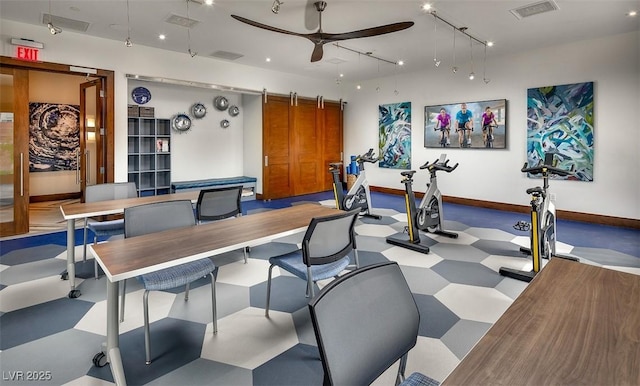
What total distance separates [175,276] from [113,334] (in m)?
0.54

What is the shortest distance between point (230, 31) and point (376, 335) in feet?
17.7

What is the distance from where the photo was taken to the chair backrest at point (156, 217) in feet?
8.59

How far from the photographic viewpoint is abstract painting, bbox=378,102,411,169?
28.3 feet

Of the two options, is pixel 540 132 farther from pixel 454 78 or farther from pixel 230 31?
pixel 230 31

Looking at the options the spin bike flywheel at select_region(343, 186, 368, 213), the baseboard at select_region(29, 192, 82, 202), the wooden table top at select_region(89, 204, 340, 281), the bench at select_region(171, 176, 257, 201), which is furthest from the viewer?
the baseboard at select_region(29, 192, 82, 202)

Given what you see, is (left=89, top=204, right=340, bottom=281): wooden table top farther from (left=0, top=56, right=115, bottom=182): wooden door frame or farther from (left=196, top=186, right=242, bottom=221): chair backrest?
(left=0, top=56, right=115, bottom=182): wooden door frame

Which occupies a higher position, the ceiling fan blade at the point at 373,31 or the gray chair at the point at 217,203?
the ceiling fan blade at the point at 373,31

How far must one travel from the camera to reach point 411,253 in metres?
4.39

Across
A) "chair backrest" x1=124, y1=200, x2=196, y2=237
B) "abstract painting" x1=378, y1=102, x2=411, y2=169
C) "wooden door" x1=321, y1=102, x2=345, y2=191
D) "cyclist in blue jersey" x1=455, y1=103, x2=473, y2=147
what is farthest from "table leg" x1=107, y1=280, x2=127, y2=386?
"wooden door" x1=321, y1=102, x2=345, y2=191

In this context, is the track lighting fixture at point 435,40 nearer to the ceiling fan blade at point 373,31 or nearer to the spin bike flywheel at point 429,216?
the ceiling fan blade at point 373,31

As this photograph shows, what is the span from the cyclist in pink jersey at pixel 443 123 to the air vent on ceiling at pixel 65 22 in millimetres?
6783

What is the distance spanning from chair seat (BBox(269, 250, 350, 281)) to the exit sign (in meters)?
5.01

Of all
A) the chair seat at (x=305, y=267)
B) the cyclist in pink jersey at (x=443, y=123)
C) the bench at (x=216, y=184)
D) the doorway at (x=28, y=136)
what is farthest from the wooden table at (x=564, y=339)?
the cyclist in pink jersey at (x=443, y=123)

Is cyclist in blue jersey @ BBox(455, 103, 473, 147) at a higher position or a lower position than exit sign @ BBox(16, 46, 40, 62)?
lower
